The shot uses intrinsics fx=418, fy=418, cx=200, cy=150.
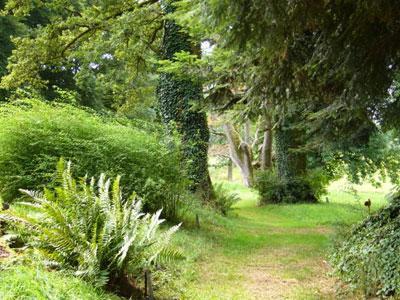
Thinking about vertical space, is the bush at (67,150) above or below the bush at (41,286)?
above

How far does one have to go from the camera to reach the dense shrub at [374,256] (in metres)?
4.16

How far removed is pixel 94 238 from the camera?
3.63 meters

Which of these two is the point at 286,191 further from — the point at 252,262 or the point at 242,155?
the point at 252,262

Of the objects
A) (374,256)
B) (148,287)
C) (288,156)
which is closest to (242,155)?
(288,156)

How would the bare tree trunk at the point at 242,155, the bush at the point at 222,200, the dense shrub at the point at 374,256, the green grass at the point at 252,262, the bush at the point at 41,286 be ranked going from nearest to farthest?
1. the bush at the point at 41,286
2. the dense shrub at the point at 374,256
3. the green grass at the point at 252,262
4. the bush at the point at 222,200
5. the bare tree trunk at the point at 242,155

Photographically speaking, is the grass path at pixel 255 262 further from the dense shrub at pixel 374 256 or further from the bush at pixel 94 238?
the bush at pixel 94 238

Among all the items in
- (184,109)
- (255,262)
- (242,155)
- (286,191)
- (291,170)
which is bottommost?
(255,262)

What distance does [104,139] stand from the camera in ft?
21.2

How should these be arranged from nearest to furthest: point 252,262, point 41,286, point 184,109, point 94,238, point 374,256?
1. point 41,286
2. point 94,238
3. point 374,256
4. point 252,262
5. point 184,109

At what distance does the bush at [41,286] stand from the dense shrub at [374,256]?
2.67 meters

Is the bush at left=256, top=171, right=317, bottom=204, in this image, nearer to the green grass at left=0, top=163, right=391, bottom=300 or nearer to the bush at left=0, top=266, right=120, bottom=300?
the green grass at left=0, top=163, right=391, bottom=300

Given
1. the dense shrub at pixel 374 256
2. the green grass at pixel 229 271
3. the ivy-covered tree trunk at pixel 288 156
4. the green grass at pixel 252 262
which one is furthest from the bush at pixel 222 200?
the dense shrub at pixel 374 256

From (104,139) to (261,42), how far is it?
131 inches

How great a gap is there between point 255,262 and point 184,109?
4963 mm
